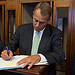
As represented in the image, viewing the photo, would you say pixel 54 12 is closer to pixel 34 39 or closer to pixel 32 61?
pixel 34 39

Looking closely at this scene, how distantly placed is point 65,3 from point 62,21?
45 cm

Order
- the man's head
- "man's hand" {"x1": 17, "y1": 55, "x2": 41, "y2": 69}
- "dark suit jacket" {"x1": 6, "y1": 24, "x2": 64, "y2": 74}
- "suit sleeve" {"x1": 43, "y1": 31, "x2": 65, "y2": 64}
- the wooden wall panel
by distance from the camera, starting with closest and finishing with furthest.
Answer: "man's hand" {"x1": 17, "y1": 55, "x2": 41, "y2": 69} → "suit sleeve" {"x1": 43, "y1": 31, "x2": 65, "y2": 64} → the man's head → "dark suit jacket" {"x1": 6, "y1": 24, "x2": 64, "y2": 74} → the wooden wall panel

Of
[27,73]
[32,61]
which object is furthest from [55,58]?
[27,73]

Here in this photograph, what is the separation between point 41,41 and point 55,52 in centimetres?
32

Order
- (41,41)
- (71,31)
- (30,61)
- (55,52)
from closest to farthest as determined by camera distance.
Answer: (30,61), (55,52), (41,41), (71,31)

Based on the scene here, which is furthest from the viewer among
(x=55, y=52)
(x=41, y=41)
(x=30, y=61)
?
(x=41, y=41)

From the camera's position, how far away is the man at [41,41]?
1.36 m

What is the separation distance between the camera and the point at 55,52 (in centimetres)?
147

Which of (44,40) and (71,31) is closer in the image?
(44,40)

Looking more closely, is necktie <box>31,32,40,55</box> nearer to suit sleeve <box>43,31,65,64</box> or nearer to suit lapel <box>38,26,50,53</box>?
suit lapel <box>38,26,50,53</box>

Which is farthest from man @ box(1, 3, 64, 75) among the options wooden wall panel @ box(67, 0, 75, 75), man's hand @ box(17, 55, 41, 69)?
wooden wall panel @ box(67, 0, 75, 75)

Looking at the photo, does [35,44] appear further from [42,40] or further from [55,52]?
[55,52]

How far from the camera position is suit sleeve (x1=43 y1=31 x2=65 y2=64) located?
1359mm

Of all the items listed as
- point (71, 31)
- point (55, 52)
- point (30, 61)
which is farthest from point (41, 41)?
point (71, 31)
